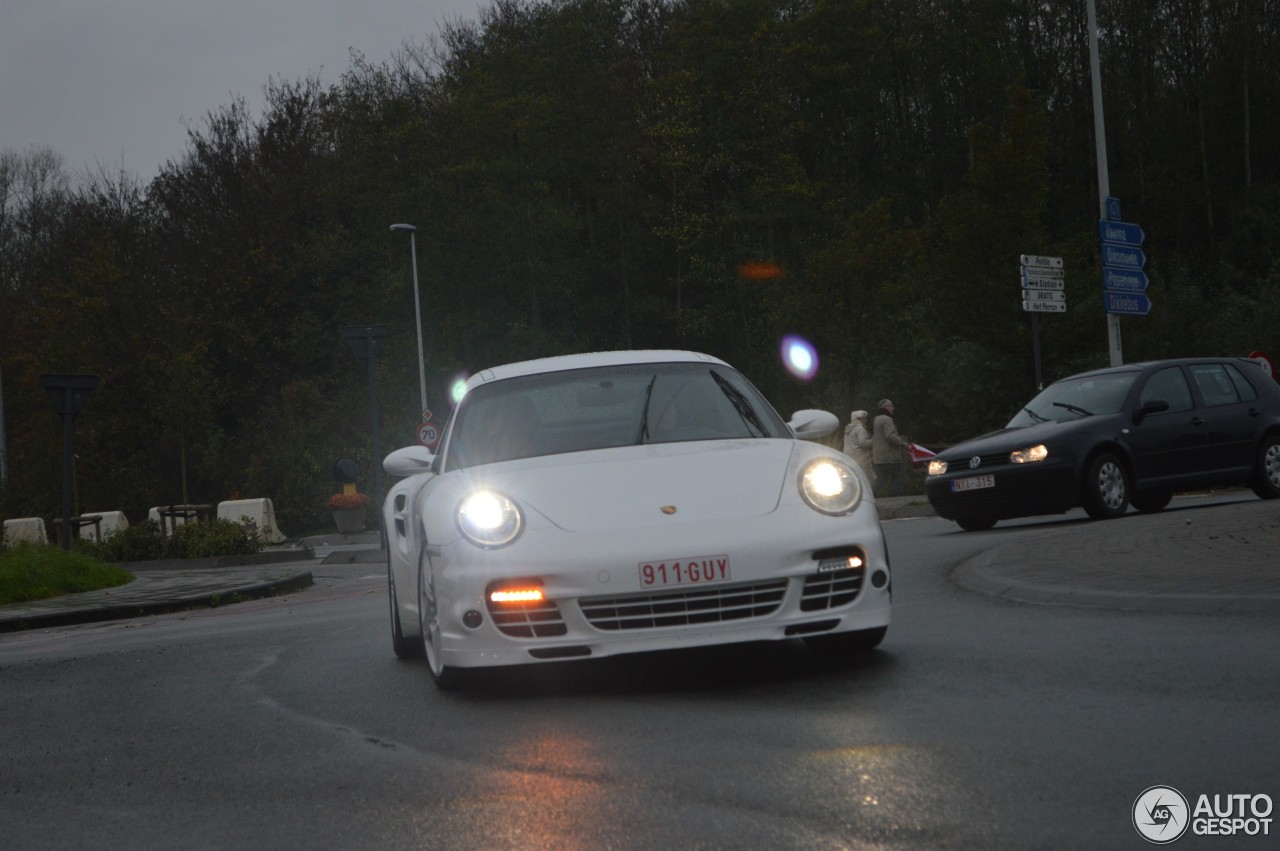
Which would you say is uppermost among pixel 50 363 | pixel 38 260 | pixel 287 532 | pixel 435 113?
pixel 435 113

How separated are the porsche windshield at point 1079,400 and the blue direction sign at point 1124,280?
6.60m

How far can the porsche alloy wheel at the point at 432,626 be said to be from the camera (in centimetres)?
695

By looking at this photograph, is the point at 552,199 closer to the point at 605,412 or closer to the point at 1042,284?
the point at 1042,284

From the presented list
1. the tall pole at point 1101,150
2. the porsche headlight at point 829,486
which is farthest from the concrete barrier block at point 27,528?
the porsche headlight at point 829,486

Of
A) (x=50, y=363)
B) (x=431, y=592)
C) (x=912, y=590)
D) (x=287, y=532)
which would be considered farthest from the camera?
(x=50, y=363)

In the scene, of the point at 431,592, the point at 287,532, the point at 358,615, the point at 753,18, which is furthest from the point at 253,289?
the point at 431,592

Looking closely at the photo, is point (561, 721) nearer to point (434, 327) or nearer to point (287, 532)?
point (287, 532)

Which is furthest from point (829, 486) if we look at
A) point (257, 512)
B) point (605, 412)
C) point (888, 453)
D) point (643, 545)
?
point (257, 512)

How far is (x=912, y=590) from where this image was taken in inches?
421

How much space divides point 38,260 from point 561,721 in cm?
6010

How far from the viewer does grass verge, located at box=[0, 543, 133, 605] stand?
18.0 metres

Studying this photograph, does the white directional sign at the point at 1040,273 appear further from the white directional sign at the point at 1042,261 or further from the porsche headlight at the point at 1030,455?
the porsche headlight at the point at 1030,455

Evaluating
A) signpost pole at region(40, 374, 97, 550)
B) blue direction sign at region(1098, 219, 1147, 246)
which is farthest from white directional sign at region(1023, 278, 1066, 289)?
signpost pole at region(40, 374, 97, 550)

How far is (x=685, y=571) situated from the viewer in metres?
6.33
